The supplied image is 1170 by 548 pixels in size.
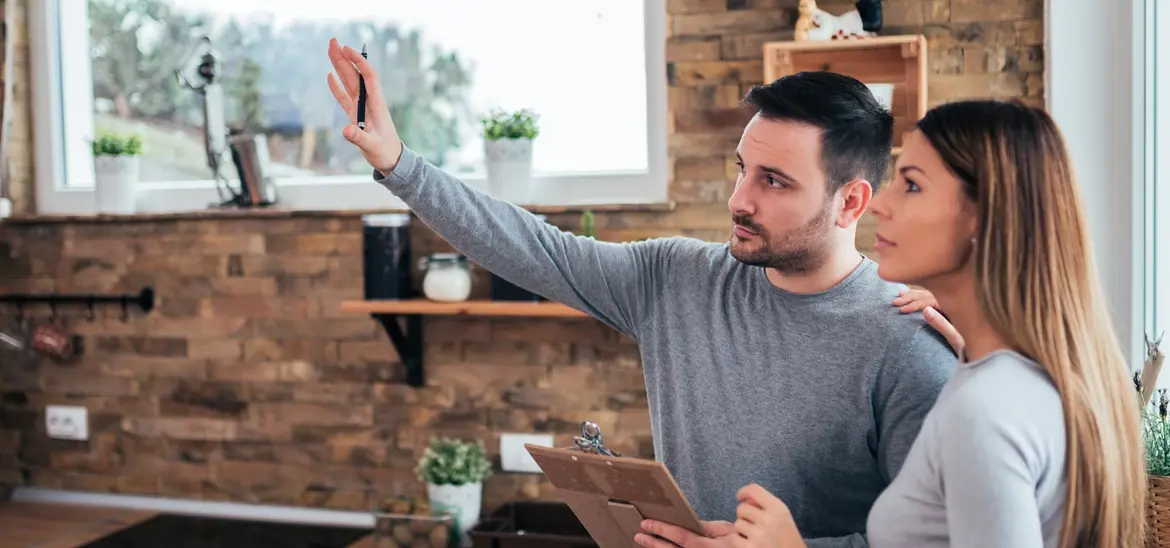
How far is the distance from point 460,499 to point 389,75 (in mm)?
1128

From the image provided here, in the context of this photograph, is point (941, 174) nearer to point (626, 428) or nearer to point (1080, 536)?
point (1080, 536)

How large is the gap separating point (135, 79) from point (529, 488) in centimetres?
165

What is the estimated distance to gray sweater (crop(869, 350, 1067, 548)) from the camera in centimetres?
110

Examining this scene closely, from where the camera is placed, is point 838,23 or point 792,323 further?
point 838,23

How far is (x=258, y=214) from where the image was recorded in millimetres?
2967

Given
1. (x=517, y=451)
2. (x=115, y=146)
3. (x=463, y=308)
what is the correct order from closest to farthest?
(x=463, y=308)
(x=517, y=451)
(x=115, y=146)

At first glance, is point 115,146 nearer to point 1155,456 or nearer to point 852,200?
point 852,200

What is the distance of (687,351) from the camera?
1.71m

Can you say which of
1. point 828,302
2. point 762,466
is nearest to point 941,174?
point 828,302

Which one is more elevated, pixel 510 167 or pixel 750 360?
pixel 510 167

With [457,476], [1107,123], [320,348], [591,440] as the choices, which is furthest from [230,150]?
[1107,123]

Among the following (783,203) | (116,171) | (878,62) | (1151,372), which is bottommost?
(1151,372)

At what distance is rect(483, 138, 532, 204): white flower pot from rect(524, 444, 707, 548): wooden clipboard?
50.0 inches

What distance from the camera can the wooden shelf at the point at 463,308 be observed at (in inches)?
102
